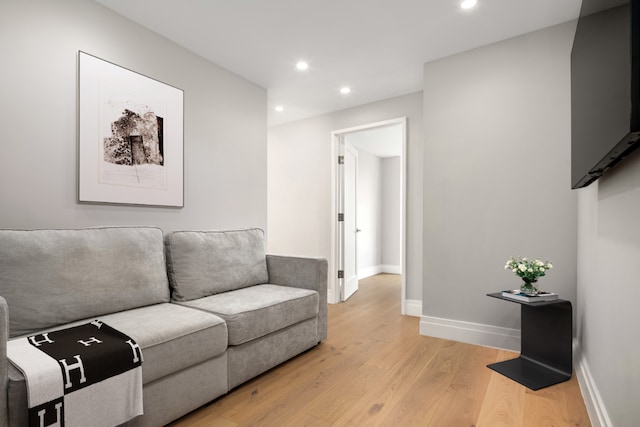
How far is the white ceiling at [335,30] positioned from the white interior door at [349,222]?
1359 mm

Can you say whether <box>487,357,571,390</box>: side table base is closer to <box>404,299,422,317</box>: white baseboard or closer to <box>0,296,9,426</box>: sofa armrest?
<box>404,299,422,317</box>: white baseboard

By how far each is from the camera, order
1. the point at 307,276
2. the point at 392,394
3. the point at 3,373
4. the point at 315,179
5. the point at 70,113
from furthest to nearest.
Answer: the point at 315,179 → the point at 307,276 → the point at 70,113 → the point at 392,394 → the point at 3,373

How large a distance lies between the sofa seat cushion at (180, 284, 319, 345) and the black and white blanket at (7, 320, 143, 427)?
60 centimetres

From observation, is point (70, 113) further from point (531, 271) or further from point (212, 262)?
point (531, 271)

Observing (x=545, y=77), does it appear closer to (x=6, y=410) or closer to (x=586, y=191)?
(x=586, y=191)

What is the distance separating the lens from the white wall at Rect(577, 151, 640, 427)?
1.16 metres

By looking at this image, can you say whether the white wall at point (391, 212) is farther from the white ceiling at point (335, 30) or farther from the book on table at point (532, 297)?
the book on table at point (532, 297)

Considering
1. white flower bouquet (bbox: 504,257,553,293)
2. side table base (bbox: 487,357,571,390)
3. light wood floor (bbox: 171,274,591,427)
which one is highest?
white flower bouquet (bbox: 504,257,553,293)

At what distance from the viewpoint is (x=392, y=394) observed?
6.29ft

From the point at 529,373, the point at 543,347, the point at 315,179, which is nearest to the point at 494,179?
the point at 543,347

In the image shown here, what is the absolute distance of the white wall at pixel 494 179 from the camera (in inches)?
96.3

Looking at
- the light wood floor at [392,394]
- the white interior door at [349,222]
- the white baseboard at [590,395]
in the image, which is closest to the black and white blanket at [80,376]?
the light wood floor at [392,394]

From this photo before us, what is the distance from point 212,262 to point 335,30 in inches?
78.7

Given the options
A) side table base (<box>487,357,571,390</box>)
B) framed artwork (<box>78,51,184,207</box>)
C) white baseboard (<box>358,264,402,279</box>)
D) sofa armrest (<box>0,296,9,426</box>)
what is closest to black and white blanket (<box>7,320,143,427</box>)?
sofa armrest (<box>0,296,9,426</box>)
